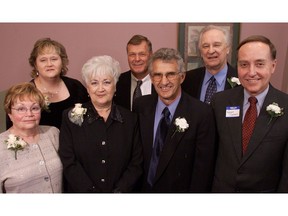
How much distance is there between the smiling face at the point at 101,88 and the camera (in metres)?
2.24

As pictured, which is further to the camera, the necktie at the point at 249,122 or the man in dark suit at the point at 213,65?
the man in dark suit at the point at 213,65

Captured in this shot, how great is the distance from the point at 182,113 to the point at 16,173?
1.18 m

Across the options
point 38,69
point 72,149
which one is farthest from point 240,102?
point 38,69

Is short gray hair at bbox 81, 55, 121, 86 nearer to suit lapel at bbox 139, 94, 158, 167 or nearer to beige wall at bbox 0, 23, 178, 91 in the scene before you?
suit lapel at bbox 139, 94, 158, 167

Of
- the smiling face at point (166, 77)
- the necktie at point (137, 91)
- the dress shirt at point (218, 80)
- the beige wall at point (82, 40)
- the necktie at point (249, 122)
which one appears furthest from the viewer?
the beige wall at point (82, 40)

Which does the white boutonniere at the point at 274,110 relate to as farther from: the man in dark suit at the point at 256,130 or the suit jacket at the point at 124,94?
the suit jacket at the point at 124,94

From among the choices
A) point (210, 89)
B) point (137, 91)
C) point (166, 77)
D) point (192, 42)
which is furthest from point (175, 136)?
point (192, 42)

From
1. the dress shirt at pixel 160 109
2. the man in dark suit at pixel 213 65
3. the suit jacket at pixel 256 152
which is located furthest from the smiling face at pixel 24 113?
the man in dark suit at pixel 213 65

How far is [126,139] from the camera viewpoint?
2297 millimetres

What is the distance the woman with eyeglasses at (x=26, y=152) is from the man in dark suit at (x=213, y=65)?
135cm

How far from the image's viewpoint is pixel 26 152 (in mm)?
2197

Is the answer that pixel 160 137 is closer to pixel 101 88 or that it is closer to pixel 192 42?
pixel 101 88

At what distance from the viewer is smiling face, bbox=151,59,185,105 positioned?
2.23 meters

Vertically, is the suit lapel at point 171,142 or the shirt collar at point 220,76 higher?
the shirt collar at point 220,76
